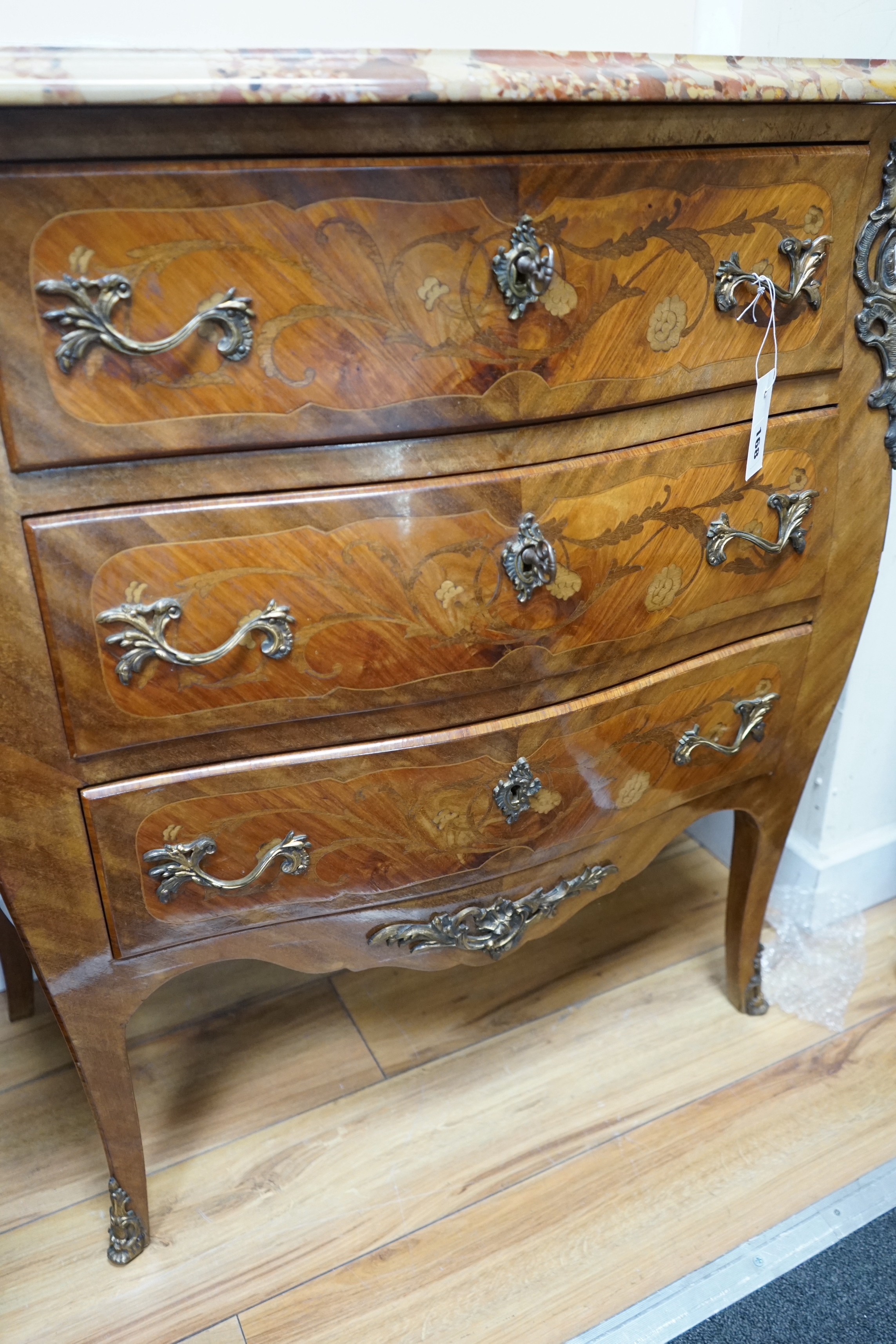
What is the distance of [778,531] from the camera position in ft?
2.82

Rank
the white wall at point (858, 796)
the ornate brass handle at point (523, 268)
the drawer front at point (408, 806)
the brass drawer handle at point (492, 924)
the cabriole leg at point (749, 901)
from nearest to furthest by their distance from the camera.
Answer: the ornate brass handle at point (523, 268)
the drawer front at point (408, 806)
the brass drawer handle at point (492, 924)
the cabriole leg at point (749, 901)
the white wall at point (858, 796)

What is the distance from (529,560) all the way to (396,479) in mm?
119

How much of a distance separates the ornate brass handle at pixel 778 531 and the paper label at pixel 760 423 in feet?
0.13

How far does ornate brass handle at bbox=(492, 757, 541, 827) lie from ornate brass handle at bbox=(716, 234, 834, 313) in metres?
0.39

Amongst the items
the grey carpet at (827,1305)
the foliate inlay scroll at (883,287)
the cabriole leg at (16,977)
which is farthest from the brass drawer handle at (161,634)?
the grey carpet at (827,1305)

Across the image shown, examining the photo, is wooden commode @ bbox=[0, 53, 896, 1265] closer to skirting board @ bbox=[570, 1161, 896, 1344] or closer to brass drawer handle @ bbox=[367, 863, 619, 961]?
brass drawer handle @ bbox=[367, 863, 619, 961]

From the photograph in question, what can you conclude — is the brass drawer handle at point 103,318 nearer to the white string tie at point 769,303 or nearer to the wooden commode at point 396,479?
the wooden commode at point 396,479

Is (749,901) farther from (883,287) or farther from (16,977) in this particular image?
(16,977)

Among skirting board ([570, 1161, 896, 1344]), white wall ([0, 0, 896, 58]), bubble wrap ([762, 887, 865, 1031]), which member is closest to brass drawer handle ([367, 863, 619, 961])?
skirting board ([570, 1161, 896, 1344])

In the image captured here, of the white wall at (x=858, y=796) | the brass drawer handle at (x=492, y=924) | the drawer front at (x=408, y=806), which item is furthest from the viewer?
the white wall at (x=858, y=796)

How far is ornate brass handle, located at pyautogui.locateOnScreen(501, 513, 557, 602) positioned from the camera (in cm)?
73

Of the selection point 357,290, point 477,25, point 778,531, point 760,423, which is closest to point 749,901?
point 778,531

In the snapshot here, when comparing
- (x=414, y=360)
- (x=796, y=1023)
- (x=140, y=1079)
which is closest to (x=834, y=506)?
(x=414, y=360)

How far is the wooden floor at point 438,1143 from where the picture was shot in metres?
0.94
